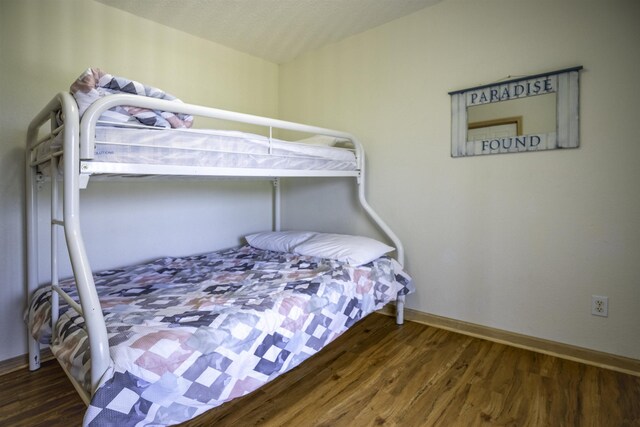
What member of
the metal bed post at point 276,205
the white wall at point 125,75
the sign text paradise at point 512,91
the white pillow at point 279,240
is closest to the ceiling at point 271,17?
the white wall at point 125,75

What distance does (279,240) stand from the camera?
2389mm

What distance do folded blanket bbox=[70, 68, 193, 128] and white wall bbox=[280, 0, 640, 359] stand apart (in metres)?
1.53

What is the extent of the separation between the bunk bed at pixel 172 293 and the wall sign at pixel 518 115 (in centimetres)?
80

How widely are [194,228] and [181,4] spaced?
4.85 feet

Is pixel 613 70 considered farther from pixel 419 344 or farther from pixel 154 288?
pixel 154 288

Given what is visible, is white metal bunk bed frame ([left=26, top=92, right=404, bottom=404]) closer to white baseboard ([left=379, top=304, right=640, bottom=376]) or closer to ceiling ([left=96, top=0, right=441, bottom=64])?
ceiling ([left=96, top=0, right=441, bottom=64])

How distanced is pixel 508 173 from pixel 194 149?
1698 millimetres

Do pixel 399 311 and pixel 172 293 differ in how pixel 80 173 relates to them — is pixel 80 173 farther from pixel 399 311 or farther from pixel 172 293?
pixel 399 311

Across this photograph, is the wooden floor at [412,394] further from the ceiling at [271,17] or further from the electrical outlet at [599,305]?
the ceiling at [271,17]

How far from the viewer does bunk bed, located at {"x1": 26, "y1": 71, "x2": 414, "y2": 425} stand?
37.1 inches

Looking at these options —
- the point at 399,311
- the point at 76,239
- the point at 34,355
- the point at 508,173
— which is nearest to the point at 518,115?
the point at 508,173

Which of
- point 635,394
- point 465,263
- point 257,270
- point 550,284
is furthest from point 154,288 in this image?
point 635,394

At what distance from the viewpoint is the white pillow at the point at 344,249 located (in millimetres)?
1938

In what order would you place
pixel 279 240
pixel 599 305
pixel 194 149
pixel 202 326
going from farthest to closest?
pixel 279 240, pixel 599 305, pixel 194 149, pixel 202 326
